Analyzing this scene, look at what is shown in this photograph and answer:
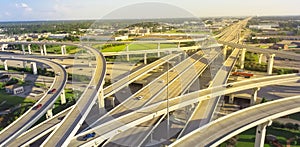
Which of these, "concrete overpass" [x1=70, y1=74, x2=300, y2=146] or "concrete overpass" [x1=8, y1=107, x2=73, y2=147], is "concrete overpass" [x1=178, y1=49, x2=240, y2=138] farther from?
"concrete overpass" [x1=8, y1=107, x2=73, y2=147]

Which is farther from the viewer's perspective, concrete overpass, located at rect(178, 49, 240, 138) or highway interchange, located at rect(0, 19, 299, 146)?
concrete overpass, located at rect(178, 49, 240, 138)

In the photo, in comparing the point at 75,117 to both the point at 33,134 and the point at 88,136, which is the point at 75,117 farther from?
the point at 33,134

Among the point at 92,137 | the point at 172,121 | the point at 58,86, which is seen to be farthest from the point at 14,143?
the point at 172,121

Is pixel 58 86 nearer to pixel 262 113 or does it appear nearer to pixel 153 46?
pixel 262 113

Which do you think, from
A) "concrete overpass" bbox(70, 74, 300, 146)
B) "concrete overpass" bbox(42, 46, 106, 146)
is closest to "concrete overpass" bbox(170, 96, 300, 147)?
"concrete overpass" bbox(70, 74, 300, 146)

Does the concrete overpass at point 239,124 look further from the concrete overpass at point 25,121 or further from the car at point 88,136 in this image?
the concrete overpass at point 25,121

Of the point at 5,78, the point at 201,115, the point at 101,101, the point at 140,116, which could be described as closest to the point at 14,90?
the point at 5,78

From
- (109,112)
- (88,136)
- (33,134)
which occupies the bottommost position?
(33,134)

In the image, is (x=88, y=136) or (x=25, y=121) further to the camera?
(x=25, y=121)
